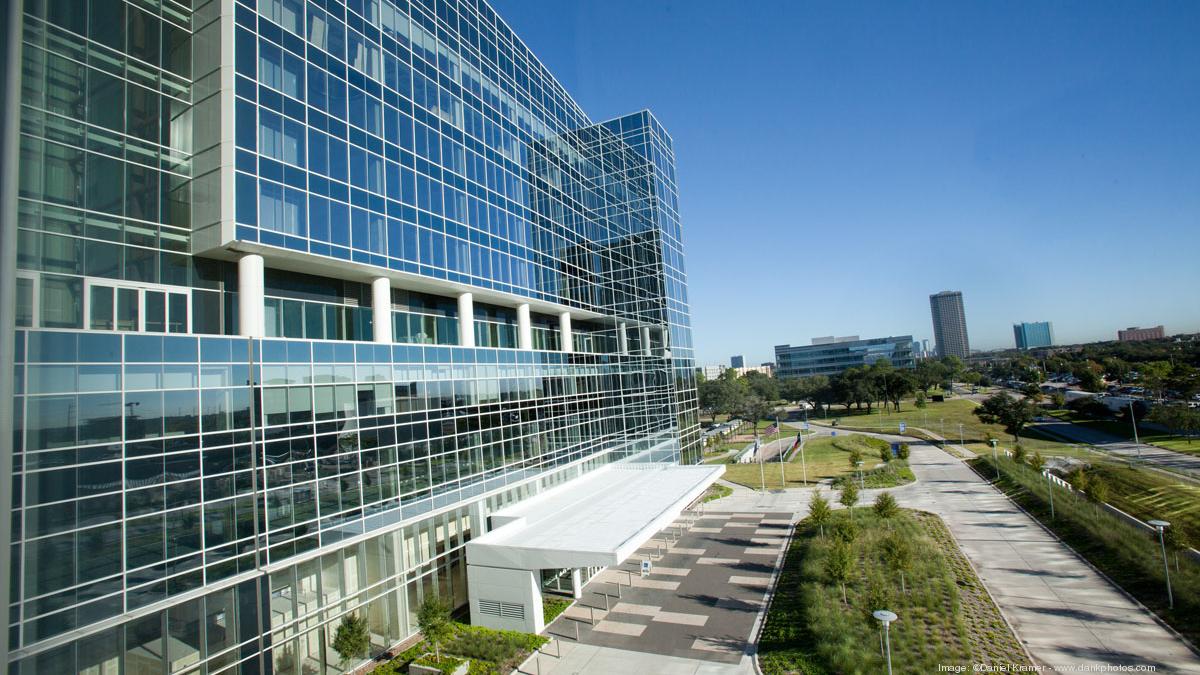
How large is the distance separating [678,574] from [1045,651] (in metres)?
11.5

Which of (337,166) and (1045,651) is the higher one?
(337,166)

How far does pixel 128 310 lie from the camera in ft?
38.2

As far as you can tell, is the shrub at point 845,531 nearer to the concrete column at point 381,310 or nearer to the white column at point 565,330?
the white column at point 565,330

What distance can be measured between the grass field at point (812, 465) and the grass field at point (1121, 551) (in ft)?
45.1

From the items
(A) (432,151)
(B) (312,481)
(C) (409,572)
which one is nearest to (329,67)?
(A) (432,151)

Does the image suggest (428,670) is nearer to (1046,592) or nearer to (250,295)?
(250,295)

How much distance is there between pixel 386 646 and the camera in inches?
689

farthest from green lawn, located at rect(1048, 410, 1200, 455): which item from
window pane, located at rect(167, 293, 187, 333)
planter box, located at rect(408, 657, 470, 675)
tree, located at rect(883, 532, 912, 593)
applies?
window pane, located at rect(167, 293, 187, 333)

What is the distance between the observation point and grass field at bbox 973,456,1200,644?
16.9 metres

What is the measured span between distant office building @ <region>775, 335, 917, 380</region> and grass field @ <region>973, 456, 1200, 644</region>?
130m

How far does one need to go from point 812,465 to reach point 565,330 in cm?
3021

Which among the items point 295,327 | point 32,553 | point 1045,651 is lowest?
point 1045,651

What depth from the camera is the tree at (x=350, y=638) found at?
15.3m

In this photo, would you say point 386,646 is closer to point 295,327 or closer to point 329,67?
point 295,327
